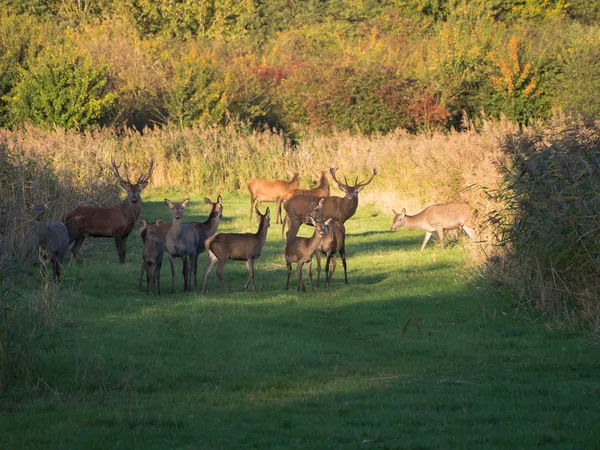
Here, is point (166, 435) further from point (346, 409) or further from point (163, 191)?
point (163, 191)

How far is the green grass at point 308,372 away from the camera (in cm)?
693

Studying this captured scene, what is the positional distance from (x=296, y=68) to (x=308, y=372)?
4096 cm

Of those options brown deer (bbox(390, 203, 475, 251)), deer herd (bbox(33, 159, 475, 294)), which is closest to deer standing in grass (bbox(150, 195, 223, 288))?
deer herd (bbox(33, 159, 475, 294))

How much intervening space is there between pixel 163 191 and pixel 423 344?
2275cm

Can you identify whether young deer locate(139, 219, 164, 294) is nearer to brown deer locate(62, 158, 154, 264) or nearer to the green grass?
the green grass

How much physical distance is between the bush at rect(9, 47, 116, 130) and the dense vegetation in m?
0.06

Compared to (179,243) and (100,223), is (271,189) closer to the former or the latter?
(100,223)

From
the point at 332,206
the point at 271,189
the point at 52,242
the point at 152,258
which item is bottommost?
the point at 152,258

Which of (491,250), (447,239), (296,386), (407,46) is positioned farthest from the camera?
(407,46)

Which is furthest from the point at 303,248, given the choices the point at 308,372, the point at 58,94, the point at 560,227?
the point at 58,94

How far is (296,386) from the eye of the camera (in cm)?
863

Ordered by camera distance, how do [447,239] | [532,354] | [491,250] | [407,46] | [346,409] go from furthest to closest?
[407,46] → [447,239] → [491,250] → [532,354] → [346,409]

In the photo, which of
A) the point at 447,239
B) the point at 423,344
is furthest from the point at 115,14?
the point at 423,344

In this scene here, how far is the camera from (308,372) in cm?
921
